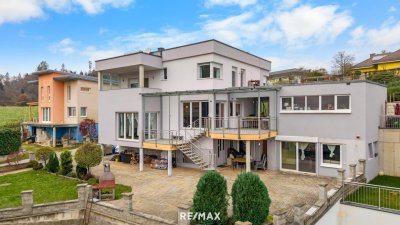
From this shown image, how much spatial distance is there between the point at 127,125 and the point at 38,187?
736cm

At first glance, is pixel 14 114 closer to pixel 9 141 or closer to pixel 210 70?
Result: pixel 9 141

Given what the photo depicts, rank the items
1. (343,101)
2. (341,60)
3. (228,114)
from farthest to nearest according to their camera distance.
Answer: (341,60), (228,114), (343,101)

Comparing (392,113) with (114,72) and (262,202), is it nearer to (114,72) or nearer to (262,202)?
(262,202)

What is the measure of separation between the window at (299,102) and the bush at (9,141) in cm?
2622

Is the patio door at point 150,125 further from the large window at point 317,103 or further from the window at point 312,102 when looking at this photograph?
the window at point 312,102

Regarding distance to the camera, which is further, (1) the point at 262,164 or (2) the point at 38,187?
(1) the point at 262,164

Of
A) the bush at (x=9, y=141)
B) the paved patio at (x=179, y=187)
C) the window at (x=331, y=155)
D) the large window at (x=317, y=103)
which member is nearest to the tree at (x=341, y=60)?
the large window at (x=317, y=103)

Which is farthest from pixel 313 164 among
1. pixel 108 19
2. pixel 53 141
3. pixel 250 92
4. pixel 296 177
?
pixel 53 141

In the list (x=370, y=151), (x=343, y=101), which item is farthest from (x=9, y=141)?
(x=370, y=151)

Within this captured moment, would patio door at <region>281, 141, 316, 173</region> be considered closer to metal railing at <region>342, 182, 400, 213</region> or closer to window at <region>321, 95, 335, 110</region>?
window at <region>321, 95, 335, 110</region>

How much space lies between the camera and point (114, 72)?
25.0 metres

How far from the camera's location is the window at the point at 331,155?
1656 cm

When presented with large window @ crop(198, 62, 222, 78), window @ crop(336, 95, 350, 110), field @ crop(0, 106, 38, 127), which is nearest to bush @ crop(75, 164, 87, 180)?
large window @ crop(198, 62, 222, 78)

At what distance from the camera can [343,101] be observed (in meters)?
16.3
